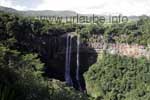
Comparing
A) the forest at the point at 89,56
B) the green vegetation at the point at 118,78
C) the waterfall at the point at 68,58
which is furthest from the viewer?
the waterfall at the point at 68,58

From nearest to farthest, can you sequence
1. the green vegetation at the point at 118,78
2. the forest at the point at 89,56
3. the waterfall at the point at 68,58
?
1. the green vegetation at the point at 118,78
2. the forest at the point at 89,56
3. the waterfall at the point at 68,58

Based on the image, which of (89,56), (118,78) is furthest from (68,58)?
(118,78)

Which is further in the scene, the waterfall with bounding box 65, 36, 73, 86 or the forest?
the waterfall with bounding box 65, 36, 73, 86

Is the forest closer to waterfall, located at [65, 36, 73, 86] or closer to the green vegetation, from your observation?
the green vegetation

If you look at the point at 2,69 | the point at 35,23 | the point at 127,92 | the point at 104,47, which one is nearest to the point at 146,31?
the point at 104,47

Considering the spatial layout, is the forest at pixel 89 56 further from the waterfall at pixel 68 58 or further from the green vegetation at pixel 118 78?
the waterfall at pixel 68 58

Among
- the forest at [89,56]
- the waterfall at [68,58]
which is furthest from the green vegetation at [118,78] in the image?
the waterfall at [68,58]

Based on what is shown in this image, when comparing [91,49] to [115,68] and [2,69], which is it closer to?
[115,68]

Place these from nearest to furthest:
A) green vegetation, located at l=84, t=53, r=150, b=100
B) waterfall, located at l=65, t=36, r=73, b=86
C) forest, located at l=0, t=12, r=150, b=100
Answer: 1. green vegetation, located at l=84, t=53, r=150, b=100
2. forest, located at l=0, t=12, r=150, b=100
3. waterfall, located at l=65, t=36, r=73, b=86

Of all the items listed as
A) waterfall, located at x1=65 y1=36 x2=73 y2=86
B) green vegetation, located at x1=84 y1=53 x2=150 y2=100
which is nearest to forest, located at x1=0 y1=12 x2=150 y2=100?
green vegetation, located at x1=84 y1=53 x2=150 y2=100

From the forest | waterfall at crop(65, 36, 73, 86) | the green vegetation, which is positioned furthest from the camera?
waterfall at crop(65, 36, 73, 86)

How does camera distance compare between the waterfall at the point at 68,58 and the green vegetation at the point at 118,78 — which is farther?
the waterfall at the point at 68,58
